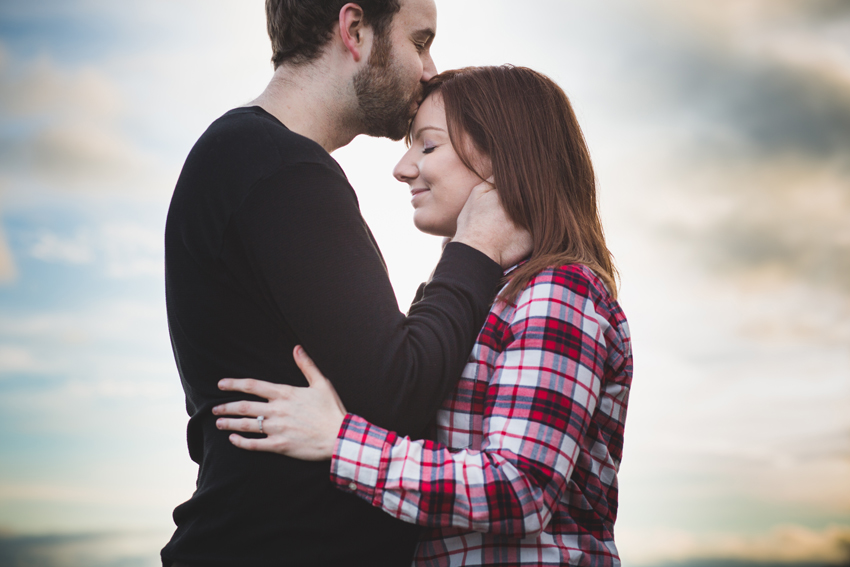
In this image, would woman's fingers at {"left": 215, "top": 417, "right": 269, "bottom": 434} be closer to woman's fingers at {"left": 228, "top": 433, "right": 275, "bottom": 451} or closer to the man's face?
woman's fingers at {"left": 228, "top": 433, "right": 275, "bottom": 451}

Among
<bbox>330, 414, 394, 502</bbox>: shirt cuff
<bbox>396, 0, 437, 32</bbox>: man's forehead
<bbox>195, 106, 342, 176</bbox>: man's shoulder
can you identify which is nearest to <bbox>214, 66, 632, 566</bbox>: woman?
<bbox>330, 414, 394, 502</bbox>: shirt cuff

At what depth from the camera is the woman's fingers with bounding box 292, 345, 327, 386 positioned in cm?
142

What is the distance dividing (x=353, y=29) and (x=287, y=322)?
3.31 ft

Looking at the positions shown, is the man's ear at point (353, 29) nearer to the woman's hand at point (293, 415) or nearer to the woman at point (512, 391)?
the woman at point (512, 391)

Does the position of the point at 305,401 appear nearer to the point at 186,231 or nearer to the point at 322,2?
the point at 186,231

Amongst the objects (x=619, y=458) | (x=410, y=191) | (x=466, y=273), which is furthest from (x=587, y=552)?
(x=410, y=191)

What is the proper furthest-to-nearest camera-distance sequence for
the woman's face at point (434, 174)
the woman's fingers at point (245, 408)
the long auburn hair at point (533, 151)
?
the woman's face at point (434, 174) < the long auburn hair at point (533, 151) < the woman's fingers at point (245, 408)

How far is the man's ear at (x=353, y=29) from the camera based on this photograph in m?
1.91

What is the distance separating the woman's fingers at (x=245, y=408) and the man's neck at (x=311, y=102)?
798 mm

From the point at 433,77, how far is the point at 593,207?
26.2 inches

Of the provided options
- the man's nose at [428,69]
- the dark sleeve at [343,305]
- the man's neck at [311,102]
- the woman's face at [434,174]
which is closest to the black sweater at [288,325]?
the dark sleeve at [343,305]

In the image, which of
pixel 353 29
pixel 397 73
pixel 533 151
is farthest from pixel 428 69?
pixel 533 151

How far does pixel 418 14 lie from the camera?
80.8 inches

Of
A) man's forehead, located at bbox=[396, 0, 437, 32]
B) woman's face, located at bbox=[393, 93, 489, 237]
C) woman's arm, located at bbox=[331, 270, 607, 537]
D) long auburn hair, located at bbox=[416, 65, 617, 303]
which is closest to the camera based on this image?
woman's arm, located at bbox=[331, 270, 607, 537]
